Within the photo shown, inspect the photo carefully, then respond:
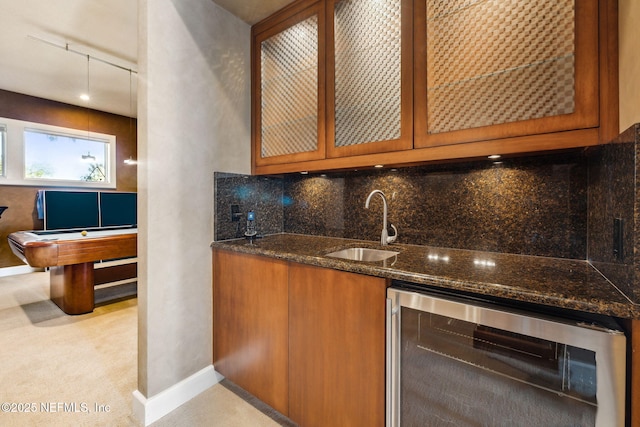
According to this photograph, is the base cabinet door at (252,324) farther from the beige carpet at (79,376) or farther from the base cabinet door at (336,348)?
the beige carpet at (79,376)

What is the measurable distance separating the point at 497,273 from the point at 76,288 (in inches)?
153

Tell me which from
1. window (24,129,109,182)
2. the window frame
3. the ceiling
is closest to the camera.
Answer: the ceiling

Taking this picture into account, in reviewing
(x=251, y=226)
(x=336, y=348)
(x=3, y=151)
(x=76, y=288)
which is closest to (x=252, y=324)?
(x=336, y=348)

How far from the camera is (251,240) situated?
1.92m

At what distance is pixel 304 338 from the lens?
4.57 ft

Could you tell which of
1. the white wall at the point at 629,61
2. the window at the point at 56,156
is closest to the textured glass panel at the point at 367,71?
the white wall at the point at 629,61

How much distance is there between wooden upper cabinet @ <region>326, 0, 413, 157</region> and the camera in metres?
1.41

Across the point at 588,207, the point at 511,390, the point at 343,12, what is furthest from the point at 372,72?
the point at 511,390

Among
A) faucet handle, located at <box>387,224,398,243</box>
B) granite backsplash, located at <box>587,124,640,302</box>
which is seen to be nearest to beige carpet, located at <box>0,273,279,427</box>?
faucet handle, located at <box>387,224,398,243</box>

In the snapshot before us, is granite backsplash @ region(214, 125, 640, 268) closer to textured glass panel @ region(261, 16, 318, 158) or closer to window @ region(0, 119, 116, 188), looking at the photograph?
textured glass panel @ region(261, 16, 318, 158)

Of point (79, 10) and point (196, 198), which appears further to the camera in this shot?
point (79, 10)

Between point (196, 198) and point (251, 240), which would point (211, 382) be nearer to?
point (251, 240)

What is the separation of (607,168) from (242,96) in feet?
6.70

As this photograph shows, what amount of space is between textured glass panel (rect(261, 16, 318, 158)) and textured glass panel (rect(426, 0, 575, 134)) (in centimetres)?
72
